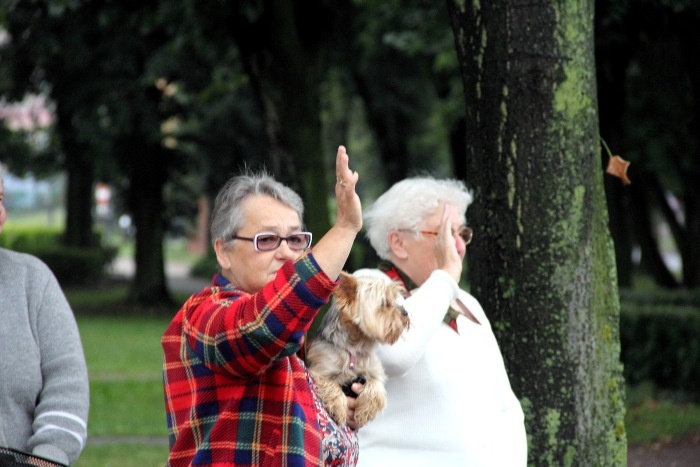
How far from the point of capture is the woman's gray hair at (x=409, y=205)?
432 cm

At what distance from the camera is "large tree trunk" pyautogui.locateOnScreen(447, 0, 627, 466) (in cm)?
520

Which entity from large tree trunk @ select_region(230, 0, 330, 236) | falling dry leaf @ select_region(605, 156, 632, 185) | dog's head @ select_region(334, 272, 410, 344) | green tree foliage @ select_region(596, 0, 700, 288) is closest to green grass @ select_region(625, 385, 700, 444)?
green tree foliage @ select_region(596, 0, 700, 288)

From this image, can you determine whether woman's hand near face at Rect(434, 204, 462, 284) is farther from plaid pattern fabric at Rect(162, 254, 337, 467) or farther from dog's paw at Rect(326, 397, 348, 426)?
plaid pattern fabric at Rect(162, 254, 337, 467)

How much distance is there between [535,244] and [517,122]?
57 cm

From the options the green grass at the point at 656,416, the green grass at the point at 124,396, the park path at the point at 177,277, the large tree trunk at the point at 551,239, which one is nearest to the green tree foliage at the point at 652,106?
the green grass at the point at 656,416

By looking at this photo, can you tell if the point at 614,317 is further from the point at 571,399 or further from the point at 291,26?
the point at 291,26

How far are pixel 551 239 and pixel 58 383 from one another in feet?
8.06

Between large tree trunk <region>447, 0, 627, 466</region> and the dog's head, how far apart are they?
2.06 m

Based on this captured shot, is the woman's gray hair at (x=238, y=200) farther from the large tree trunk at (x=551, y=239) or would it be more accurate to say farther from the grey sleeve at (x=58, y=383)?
the large tree trunk at (x=551, y=239)

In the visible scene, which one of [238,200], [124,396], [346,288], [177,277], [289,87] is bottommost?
[177,277]

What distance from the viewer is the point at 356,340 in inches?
131

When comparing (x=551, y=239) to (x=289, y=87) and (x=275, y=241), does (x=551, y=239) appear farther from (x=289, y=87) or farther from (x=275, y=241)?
(x=289, y=87)

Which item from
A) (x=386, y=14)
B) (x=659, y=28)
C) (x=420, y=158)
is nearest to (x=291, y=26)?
(x=659, y=28)

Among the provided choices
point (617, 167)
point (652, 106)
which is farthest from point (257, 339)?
point (652, 106)
